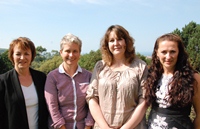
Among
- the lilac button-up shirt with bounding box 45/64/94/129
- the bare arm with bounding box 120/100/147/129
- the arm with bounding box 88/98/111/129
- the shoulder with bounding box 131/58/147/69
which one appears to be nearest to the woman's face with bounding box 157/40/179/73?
the shoulder with bounding box 131/58/147/69

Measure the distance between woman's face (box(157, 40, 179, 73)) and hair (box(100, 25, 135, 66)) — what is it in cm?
45

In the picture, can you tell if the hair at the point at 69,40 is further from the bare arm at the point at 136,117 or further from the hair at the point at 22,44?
the bare arm at the point at 136,117

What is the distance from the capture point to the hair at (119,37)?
3.64 m

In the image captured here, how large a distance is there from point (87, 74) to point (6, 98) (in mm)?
1309

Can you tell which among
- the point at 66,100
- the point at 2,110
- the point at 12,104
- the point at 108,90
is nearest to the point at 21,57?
the point at 12,104

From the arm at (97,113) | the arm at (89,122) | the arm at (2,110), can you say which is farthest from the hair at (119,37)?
the arm at (2,110)

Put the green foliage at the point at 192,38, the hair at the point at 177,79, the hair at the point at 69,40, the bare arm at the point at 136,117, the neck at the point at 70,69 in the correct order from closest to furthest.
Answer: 1. the hair at the point at 177,79
2. the bare arm at the point at 136,117
3. the hair at the point at 69,40
4. the neck at the point at 70,69
5. the green foliage at the point at 192,38

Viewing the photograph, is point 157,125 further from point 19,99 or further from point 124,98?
point 19,99

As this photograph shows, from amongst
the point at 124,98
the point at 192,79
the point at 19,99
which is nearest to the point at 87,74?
the point at 124,98

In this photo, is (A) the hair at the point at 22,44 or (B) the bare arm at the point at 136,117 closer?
(B) the bare arm at the point at 136,117

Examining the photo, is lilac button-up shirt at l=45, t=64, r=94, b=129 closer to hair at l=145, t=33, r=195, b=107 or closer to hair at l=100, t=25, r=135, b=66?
hair at l=100, t=25, r=135, b=66

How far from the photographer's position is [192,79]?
11.0 feet

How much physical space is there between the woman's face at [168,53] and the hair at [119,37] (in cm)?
45

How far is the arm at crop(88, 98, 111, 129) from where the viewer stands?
3568 millimetres
